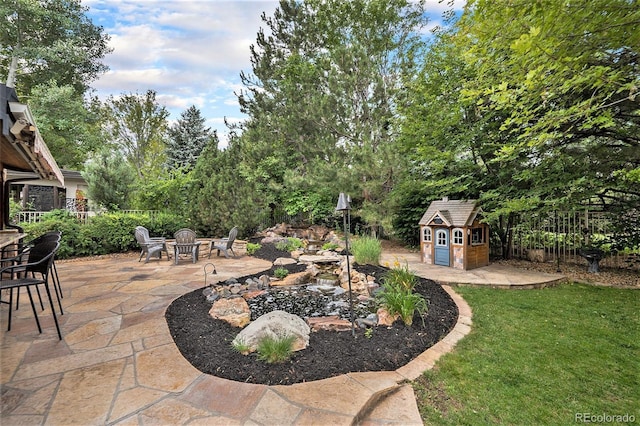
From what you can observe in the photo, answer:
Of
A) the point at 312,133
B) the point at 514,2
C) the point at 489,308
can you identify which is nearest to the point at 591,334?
the point at 489,308

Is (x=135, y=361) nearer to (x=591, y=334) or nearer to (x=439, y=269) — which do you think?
(x=591, y=334)

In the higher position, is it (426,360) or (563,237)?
(563,237)

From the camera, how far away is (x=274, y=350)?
7.06 ft

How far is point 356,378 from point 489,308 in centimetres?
241

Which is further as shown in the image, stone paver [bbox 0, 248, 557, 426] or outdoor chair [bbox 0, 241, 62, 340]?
outdoor chair [bbox 0, 241, 62, 340]

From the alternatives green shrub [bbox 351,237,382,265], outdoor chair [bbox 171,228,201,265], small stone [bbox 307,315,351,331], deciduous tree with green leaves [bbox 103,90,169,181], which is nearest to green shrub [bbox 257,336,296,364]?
small stone [bbox 307,315,351,331]

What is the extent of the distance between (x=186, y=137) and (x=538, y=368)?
17622mm

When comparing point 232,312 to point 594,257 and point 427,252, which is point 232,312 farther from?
point 594,257

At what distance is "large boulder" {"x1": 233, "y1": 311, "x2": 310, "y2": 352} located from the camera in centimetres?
235

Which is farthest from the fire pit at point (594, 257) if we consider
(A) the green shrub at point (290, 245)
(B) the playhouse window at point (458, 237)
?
(A) the green shrub at point (290, 245)

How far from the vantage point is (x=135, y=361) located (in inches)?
84.3

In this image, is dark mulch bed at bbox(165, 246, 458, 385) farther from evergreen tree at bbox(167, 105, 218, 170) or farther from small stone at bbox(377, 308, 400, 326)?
evergreen tree at bbox(167, 105, 218, 170)

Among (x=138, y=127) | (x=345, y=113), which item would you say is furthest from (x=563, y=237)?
(x=138, y=127)

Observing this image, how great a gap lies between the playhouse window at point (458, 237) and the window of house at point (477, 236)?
0.91ft
